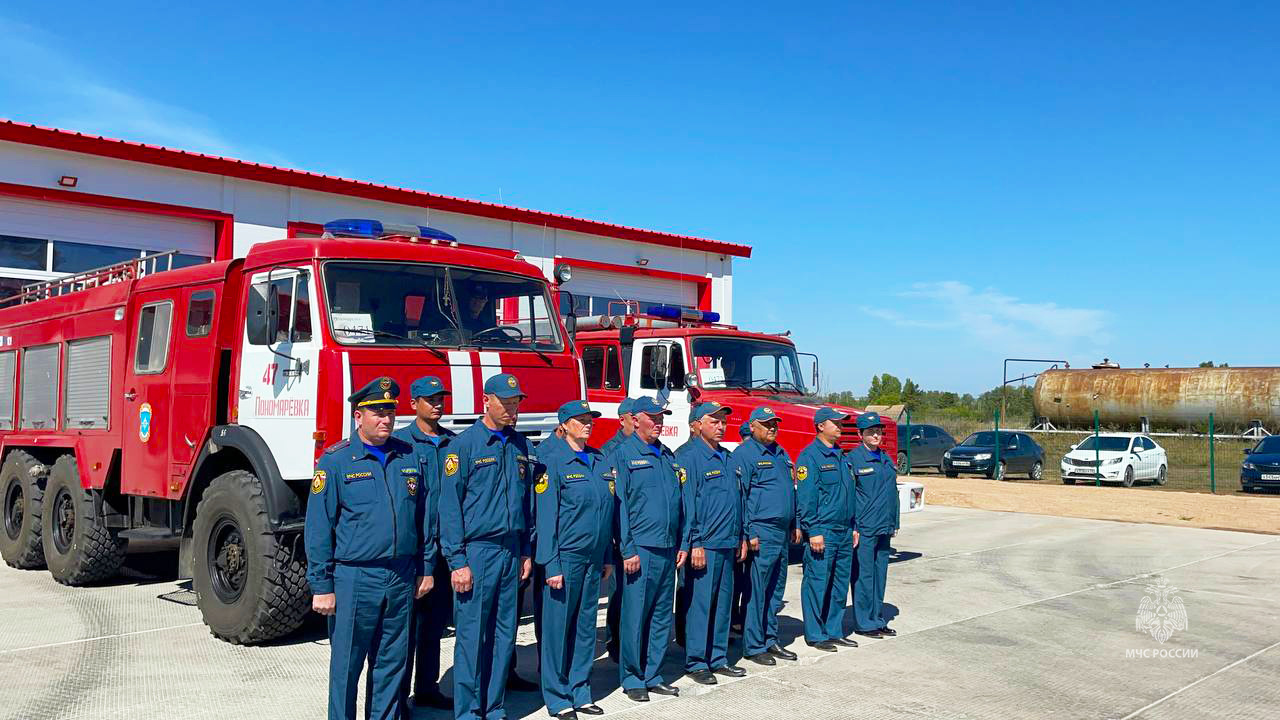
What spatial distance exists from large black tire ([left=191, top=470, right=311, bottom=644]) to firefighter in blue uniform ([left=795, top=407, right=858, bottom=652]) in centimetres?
370

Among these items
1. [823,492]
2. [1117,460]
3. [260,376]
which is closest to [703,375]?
[823,492]

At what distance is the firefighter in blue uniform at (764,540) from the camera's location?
7.13 meters

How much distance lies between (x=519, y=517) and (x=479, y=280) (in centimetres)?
296

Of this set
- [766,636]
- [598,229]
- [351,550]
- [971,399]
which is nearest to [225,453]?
[351,550]

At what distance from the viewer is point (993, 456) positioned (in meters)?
26.5

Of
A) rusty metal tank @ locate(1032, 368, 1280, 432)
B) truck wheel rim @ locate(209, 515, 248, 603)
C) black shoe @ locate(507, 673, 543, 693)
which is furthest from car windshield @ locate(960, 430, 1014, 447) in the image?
truck wheel rim @ locate(209, 515, 248, 603)

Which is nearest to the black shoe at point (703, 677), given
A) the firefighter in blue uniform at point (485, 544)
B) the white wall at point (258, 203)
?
the firefighter in blue uniform at point (485, 544)

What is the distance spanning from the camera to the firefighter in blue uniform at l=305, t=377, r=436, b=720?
5125 mm

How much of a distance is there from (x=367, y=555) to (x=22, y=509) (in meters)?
8.30

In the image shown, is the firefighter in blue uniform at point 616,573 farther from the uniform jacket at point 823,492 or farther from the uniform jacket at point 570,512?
the uniform jacket at point 823,492

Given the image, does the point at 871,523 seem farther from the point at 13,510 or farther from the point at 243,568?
the point at 13,510

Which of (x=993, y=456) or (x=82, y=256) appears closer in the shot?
(x=82, y=256)

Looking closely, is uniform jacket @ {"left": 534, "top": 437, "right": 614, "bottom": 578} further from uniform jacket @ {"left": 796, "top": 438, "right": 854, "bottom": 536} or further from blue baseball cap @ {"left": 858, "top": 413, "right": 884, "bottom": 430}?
blue baseball cap @ {"left": 858, "top": 413, "right": 884, "bottom": 430}

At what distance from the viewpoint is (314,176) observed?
1639 centimetres
